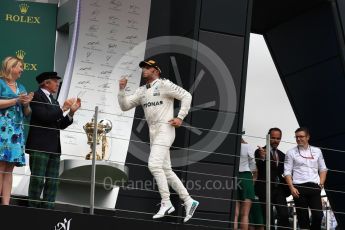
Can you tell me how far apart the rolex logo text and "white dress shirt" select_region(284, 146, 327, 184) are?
3.02 meters

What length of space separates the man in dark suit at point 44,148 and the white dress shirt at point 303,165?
189cm

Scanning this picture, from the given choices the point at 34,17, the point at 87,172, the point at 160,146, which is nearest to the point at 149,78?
the point at 160,146

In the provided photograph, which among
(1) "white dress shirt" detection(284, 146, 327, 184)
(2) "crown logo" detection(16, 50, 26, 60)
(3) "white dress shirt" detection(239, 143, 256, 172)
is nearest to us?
(1) "white dress shirt" detection(284, 146, 327, 184)

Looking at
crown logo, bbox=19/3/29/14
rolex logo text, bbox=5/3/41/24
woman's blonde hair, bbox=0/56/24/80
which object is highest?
crown logo, bbox=19/3/29/14

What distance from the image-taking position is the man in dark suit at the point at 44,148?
5.63m

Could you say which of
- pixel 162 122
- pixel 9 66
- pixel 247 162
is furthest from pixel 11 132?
pixel 247 162

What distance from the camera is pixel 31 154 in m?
5.66

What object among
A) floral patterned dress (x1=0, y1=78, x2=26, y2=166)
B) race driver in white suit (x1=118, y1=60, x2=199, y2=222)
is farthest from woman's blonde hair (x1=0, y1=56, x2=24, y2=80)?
race driver in white suit (x1=118, y1=60, x2=199, y2=222)

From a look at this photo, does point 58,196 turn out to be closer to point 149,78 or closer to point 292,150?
point 149,78

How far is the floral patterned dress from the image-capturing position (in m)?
5.41

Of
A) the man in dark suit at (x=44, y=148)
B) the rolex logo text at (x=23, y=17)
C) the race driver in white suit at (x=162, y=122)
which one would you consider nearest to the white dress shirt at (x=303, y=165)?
the race driver in white suit at (x=162, y=122)

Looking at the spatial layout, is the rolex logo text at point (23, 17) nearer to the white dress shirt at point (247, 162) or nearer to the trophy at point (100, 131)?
the trophy at point (100, 131)

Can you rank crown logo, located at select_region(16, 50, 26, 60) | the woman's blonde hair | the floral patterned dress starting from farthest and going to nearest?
crown logo, located at select_region(16, 50, 26, 60), the woman's blonde hair, the floral patterned dress

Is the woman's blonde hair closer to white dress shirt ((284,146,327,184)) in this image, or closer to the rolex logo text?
white dress shirt ((284,146,327,184))
